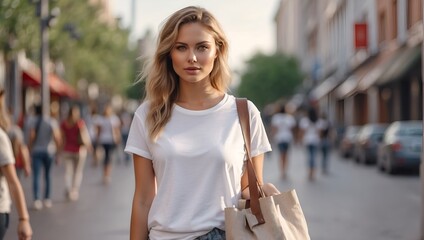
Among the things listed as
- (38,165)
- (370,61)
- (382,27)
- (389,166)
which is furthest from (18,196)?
(370,61)

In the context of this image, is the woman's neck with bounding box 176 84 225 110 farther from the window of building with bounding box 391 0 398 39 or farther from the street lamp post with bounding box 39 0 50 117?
the window of building with bounding box 391 0 398 39

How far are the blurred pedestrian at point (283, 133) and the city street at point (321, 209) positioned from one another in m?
0.42

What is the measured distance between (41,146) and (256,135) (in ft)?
34.0

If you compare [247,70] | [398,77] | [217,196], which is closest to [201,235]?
[217,196]

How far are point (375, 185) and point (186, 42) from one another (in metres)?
15.2

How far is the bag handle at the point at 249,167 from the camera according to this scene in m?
3.00

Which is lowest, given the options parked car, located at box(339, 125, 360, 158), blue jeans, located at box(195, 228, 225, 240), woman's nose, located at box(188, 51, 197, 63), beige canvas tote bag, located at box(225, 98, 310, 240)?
parked car, located at box(339, 125, 360, 158)

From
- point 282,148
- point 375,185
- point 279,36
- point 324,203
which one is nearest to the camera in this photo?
point 324,203

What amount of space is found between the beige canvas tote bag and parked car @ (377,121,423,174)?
1797 cm

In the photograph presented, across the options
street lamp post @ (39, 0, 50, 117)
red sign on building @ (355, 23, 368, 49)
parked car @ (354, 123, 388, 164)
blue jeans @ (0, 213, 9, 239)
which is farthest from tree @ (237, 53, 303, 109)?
blue jeans @ (0, 213, 9, 239)

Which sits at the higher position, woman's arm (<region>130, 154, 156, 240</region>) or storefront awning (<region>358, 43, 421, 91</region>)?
storefront awning (<region>358, 43, 421, 91</region>)

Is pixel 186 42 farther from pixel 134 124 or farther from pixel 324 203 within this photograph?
pixel 324 203

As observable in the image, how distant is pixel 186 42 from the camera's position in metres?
3.13

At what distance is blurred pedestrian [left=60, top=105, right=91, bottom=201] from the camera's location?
14250 millimetres
